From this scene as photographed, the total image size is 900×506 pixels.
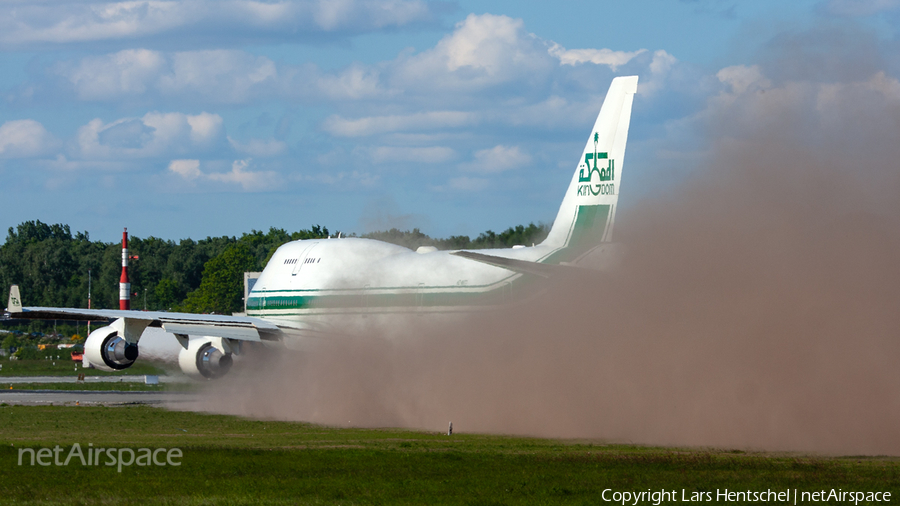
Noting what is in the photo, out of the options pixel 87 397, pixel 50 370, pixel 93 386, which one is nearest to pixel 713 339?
pixel 87 397

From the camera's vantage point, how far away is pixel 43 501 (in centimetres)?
1677

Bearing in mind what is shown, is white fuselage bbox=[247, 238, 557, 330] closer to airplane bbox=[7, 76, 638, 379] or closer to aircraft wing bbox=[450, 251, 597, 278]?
airplane bbox=[7, 76, 638, 379]

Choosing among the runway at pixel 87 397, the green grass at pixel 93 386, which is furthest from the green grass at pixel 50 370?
the runway at pixel 87 397

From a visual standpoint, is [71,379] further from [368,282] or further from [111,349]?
[368,282]

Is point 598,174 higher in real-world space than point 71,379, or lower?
higher

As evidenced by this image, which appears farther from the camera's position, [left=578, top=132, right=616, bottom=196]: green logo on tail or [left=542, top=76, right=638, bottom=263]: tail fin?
[left=578, top=132, right=616, bottom=196]: green logo on tail

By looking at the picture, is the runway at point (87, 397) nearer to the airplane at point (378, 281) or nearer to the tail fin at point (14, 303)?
the airplane at point (378, 281)

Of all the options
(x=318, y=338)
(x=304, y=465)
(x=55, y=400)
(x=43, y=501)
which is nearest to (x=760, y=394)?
(x=304, y=465)

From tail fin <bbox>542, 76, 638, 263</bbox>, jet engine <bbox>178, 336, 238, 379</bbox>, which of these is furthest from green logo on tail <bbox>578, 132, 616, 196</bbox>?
jet engine <bbox>178, 336, 238, 379</bbox>

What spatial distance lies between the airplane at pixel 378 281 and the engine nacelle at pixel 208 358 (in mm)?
38

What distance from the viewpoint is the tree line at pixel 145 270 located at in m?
137

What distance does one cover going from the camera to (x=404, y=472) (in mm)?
20594

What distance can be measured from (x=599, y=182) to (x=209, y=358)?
52.7 ft

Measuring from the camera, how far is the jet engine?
137 feet
